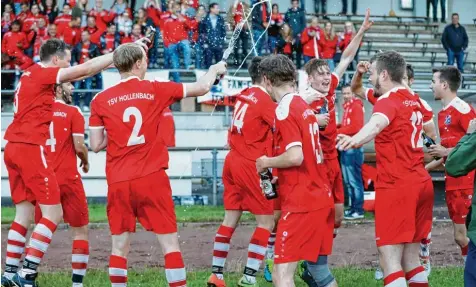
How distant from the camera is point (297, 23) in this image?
78.5 feet

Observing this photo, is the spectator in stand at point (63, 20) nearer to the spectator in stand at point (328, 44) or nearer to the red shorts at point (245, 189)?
the spectator in stand at point (328, 44)

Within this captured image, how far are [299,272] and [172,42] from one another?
12599 mm

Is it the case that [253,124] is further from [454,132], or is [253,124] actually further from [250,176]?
[454,132]

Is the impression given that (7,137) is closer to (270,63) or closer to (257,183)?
(257,183)

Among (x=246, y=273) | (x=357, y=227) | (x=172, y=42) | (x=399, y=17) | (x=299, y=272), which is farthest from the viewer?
(x=399, y=17)

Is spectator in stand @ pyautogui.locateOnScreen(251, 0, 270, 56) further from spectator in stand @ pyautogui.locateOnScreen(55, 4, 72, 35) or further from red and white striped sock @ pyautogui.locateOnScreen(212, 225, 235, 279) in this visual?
red and white striped sock @ pyautogui.locateOnScreen(212, 225, 235, 279)

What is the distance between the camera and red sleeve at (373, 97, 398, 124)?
8.24m

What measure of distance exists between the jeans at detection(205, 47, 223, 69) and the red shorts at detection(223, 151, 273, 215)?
1256 cm

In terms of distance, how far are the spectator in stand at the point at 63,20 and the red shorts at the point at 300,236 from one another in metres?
16.1

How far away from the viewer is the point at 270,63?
7949mm

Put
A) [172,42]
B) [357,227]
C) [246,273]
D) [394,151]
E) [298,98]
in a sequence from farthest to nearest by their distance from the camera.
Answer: [172,42]
[357,227]
[246,273]
[394,151]
[298,98]

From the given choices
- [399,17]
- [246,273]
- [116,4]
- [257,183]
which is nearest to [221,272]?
[246,273]

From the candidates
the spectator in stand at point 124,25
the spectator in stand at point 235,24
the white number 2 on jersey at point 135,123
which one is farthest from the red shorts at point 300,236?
the spectator in stand at point 124,25

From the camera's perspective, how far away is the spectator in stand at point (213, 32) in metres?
21.8
